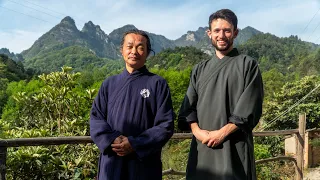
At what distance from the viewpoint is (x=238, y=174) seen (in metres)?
1.72

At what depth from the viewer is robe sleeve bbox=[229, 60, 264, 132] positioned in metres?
1.67

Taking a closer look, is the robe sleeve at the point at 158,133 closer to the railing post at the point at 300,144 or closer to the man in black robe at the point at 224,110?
the man in black robe at the point at 224,110

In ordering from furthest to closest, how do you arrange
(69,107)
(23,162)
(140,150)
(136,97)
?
1. (69,107)
2. (23,162)
3. (136,97)
4. (140,150)

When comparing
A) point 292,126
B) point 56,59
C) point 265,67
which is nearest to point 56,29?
point 56,59

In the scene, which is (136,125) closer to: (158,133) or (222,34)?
(158,133)

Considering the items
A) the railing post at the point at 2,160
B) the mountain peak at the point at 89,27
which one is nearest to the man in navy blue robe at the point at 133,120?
the railing post at the point at 2,160

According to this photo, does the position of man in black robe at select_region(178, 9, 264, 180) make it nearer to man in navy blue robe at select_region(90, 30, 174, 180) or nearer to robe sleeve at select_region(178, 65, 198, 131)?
robe sleeve at select_region(178, 65, 198, 131)

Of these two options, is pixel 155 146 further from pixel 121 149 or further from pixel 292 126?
pixel 292 126

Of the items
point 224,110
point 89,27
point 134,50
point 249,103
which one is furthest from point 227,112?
point 89,27

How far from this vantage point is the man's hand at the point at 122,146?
166 centimetres

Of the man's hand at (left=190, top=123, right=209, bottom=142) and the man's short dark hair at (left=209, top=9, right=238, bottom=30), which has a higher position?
the man's short dark hair at (left=209, top=9, right=238, bottom=30)

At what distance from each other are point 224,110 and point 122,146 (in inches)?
22.5

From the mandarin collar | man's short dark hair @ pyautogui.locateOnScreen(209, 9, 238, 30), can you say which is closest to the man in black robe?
man's short dark hair @ pyautogui.locateOnScreen(209, 9, 238, 30)

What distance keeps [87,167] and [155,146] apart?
1.55m
